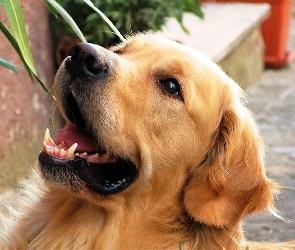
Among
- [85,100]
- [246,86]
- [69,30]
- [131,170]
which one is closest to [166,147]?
[131,170]

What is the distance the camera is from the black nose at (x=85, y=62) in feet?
9.54

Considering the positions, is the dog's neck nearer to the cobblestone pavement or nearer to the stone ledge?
the cobblestone pavement

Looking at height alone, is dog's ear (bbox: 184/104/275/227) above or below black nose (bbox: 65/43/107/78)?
below

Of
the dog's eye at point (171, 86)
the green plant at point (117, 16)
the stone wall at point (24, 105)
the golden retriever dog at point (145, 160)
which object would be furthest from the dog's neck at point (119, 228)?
the green plant at point (117, 16)

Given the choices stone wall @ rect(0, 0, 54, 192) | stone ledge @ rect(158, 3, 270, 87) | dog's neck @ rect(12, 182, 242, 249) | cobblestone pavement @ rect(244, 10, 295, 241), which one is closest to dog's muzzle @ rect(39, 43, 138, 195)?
dog's neck @ rect(12, 182, 242, 249)

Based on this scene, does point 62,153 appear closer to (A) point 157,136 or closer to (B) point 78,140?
(B) point 78,140

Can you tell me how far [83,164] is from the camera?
9.78 feet

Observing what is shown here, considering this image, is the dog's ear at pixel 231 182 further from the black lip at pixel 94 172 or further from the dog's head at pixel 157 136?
the black lip at pixel 94 172

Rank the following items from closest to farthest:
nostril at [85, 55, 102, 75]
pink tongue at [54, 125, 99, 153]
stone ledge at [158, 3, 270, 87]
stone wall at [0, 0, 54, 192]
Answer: nostril at [85, 55, 102, 75] < pink tongue at [54, 125, 99, 153] < stone wall at [0, 0, 54, 192] < stone ledge at [158, 3, 270, 87]

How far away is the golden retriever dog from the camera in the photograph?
2979 mm

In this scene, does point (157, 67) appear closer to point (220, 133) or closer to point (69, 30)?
point (220, 133)

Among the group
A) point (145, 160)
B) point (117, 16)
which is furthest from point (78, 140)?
point (117, 16)

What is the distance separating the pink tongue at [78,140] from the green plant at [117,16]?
2.68 m

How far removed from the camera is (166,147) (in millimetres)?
3117
